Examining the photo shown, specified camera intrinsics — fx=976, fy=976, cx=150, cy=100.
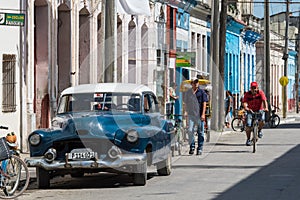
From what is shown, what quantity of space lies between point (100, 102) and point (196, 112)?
20.9 ft

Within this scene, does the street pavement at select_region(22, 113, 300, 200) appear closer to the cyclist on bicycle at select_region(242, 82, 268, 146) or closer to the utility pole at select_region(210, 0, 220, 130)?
the cyclist on bicycle at select_region(242, 82, 268, 146)

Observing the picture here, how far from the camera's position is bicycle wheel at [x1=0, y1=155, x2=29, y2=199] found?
1445 centimetres

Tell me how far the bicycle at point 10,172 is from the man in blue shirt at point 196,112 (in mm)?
8863

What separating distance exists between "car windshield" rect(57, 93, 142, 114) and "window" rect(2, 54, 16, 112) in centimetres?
562

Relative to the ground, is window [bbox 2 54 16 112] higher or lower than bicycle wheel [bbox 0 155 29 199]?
higher

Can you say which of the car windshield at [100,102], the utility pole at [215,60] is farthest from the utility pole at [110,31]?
the utility pole at [215,60]

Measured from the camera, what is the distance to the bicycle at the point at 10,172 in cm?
1442

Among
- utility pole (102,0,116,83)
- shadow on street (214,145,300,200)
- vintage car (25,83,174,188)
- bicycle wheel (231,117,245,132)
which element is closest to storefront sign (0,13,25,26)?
vintage car (25,83,174,188)

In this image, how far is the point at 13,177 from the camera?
48.0ft

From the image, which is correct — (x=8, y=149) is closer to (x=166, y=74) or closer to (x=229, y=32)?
(x=166, y=74)

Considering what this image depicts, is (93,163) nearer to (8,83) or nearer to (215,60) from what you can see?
(8,83)

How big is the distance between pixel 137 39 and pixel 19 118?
1349 cm

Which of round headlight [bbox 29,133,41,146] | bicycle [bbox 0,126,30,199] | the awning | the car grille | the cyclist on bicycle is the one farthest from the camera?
the awning

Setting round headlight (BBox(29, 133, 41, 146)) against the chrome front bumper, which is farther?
round headlight (BBox(29, 133, 41, 146))
